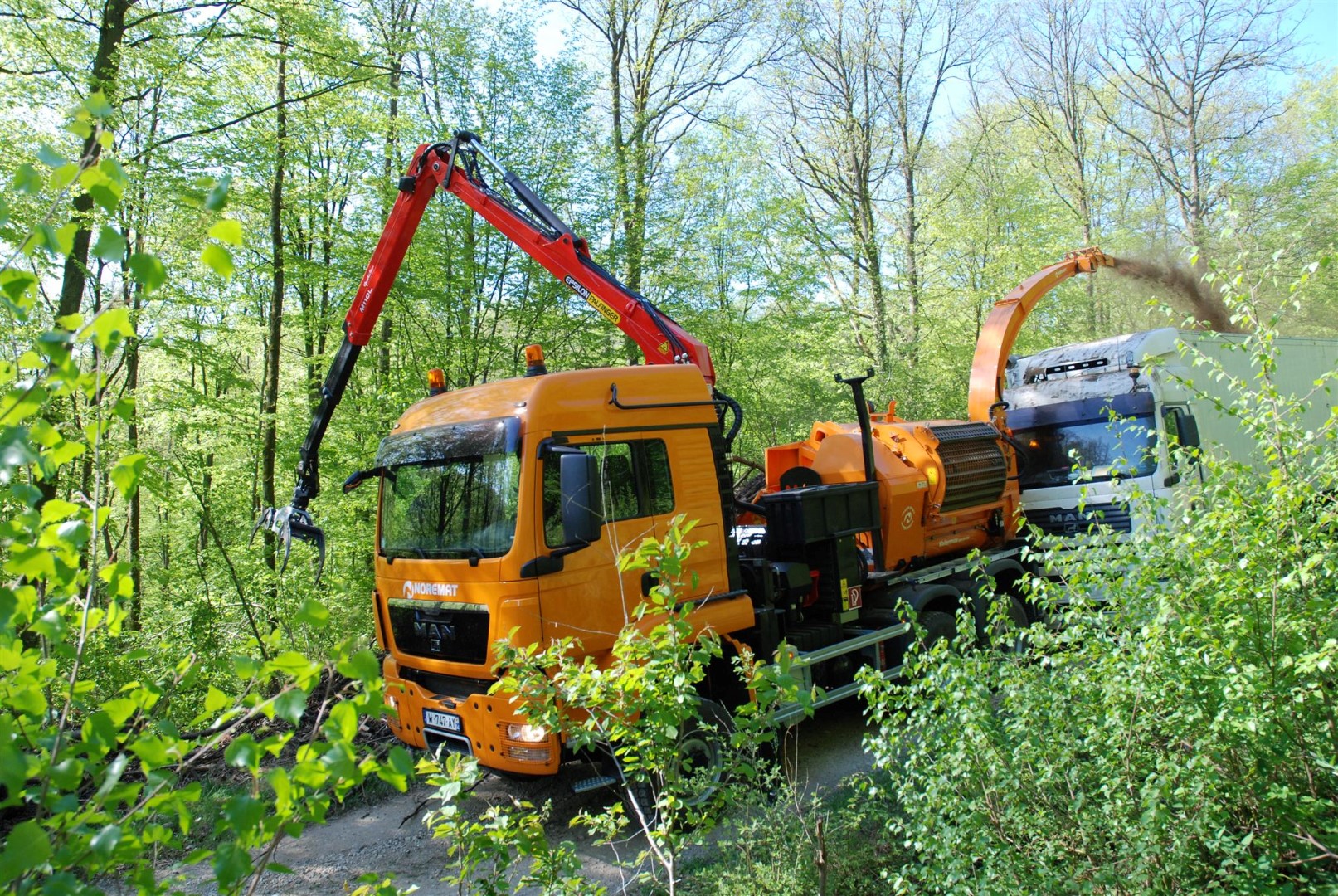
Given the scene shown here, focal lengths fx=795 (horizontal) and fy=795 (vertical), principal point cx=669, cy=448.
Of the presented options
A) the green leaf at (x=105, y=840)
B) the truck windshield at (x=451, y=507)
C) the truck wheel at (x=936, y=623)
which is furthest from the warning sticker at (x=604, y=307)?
the green leaf at (x=105, y=840)

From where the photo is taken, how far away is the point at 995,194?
67.7 feet

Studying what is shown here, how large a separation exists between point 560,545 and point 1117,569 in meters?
3.05

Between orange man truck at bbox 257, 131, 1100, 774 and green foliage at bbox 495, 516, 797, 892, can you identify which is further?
orange man truck at bbox 257, 131, 1100, 774

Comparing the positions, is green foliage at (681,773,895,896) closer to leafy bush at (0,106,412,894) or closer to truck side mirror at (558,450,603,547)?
truck side mirror at (558,450,603,547)

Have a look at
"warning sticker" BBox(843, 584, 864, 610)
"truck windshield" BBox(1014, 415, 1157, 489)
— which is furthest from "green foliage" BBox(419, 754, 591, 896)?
"truck windshield" BBox(1014, 415, 1157, 489)

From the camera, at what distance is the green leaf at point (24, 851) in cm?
116

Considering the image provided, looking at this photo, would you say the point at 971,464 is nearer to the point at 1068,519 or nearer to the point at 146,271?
the point at 1068,519

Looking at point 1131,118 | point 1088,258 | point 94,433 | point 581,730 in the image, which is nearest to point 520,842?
point 581,730

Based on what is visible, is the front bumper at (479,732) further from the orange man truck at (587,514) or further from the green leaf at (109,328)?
the green leaf at (109,328)

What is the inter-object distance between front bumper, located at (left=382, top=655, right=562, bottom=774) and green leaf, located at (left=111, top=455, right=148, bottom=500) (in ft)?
10.0

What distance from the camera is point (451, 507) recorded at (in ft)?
17.5

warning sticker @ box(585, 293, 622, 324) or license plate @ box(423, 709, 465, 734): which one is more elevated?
warning sticker @ box(585, 293, 622, 324)

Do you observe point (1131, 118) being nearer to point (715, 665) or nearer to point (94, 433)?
point (715, 665)

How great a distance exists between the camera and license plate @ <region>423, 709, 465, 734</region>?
5051 millimetres
